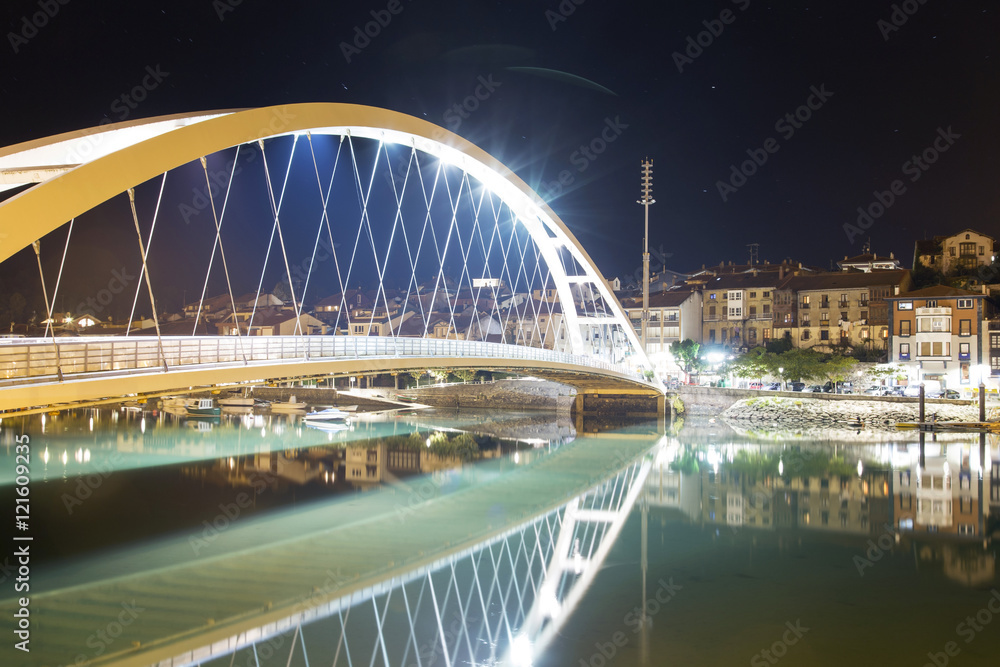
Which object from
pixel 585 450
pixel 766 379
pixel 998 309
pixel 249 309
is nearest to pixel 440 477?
pixel 585 450

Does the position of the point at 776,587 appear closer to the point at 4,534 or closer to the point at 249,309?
the point at 4,534

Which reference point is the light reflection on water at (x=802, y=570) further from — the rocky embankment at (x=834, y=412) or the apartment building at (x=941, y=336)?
the apartment building at (x=941, y=336)

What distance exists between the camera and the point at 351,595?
952cm

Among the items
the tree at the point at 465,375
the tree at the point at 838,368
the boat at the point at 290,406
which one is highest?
the tree at the point at 838,368

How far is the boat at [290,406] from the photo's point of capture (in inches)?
1523

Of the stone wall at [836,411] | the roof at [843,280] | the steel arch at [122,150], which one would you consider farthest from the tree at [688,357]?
the steel arch at [122,150]

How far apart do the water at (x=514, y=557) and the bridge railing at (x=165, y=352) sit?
2.76 m

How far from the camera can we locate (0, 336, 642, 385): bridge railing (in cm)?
828

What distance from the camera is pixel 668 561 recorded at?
1146 centimetres

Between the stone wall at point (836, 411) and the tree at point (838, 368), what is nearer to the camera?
the stone wall at point (836, 411)

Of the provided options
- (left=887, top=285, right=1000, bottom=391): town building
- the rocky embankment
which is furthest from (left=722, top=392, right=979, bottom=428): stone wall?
(left=887, top=285, right=1000, bottom=391): town building

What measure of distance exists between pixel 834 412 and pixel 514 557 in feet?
77.9

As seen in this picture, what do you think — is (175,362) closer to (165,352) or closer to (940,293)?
(165,352)

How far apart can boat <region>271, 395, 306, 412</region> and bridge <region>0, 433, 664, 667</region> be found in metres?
24.6
